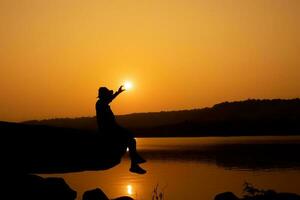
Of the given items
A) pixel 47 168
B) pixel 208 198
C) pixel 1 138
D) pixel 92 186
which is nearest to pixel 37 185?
pixel 47 168

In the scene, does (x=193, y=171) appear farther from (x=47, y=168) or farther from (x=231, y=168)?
(x=47, y=168)

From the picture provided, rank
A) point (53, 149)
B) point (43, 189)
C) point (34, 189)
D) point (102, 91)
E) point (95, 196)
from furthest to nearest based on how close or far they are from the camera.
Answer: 1. point (95, 196)
2. point (43, 189)
3. point (34, 189)
4. point (102, 91)
5. point (53, 149)

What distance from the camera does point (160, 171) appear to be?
76062mm

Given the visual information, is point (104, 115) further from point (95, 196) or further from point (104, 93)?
point (95, 196)

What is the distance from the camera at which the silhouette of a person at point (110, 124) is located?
18.1 meters

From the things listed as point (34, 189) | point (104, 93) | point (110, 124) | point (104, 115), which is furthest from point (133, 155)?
point (34, 189)

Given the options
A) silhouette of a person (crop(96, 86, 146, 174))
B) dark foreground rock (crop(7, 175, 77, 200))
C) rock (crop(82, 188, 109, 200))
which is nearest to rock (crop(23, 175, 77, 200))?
dark foreground rock (crop(7, 175, 77, 200))

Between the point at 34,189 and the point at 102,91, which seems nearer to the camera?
the point at 102,91

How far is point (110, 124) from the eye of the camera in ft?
60.4

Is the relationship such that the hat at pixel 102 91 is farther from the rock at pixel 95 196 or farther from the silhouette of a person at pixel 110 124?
the rock at pixel 95 196

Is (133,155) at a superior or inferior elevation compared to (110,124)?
inferior

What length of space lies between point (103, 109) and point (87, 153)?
167 centimetres

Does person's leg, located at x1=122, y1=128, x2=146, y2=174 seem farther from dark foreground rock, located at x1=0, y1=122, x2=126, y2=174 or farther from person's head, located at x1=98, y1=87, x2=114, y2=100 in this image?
person's head, located at x1=98, y1=87, x2=114, y2=100

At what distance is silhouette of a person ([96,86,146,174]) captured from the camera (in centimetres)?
1808
